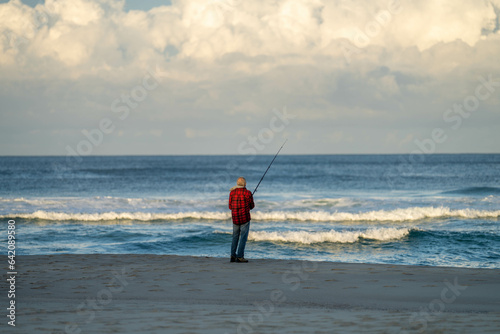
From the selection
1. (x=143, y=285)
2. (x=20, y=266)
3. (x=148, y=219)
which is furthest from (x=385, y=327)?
(x=148, y=219)

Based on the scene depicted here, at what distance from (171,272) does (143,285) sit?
990 mm

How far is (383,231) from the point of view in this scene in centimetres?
1372

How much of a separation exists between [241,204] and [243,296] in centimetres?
260

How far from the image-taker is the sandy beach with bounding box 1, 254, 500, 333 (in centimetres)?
468

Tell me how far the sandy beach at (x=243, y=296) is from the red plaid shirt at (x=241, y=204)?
3.02ft

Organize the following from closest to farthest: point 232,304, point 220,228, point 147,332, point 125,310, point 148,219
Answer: point 147,332, point 125,310, point 232,304, point 220,228, point 148,219

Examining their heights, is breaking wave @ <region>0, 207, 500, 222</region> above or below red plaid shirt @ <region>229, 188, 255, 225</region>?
below

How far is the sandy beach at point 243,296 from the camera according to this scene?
4.68 meters

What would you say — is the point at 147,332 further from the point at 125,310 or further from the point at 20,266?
the point at 20,266

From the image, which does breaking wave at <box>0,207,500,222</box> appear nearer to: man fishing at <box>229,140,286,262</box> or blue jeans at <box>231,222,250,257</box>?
blue jeans at <box>231,222,250,257</box>

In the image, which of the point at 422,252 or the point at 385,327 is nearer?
the point at 385,327

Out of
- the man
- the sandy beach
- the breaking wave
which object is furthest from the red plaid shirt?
the breaking wave

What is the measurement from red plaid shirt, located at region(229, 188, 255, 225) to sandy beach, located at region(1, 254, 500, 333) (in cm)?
92

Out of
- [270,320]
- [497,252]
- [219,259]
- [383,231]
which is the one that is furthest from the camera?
[383,231]
